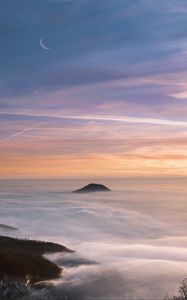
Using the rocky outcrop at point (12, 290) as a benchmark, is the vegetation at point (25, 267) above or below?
above

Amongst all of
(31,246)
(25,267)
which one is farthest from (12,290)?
(31,246)

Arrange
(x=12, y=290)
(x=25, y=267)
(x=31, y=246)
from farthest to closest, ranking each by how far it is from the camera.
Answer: (x=31, y=246)
(x=25, y=267)
(x=12, y=290)

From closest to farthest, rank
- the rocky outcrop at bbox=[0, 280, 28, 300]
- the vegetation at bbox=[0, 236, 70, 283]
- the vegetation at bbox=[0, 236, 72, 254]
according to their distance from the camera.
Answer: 1. the rocky outcrop at bbox=[0, 280, 28, 300]
2. the vegetation at bbox=[0, 236, 70, 283]
3. the vegetation at bbox=[0, 236, 72, 254]

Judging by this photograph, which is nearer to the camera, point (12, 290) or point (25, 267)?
point (12, 290)

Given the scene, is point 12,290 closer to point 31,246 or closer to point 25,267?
point 25,267

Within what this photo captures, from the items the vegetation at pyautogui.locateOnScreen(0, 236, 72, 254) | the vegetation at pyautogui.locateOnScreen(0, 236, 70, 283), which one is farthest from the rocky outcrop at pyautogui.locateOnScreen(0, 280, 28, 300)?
the vegetation at pyautogui.locateOnScreen(0, 236, 72, 254)

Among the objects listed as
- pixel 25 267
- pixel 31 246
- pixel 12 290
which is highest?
pixel 31 246

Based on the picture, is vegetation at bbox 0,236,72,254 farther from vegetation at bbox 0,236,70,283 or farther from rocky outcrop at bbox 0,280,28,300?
rocky outcrop at bbox 0,280,28,300

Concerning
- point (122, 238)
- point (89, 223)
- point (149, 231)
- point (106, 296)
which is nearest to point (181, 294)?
point (106, 296)

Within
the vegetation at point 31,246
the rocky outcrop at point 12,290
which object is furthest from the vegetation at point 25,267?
the vegetation at point 31,246

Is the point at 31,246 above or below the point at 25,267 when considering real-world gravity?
above

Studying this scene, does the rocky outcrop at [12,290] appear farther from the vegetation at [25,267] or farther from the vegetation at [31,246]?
the vegetation at [31,246]

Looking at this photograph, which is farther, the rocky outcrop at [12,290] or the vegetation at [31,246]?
the vegetation at [31,246]

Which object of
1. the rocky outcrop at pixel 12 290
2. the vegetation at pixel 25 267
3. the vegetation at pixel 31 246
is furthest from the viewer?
the vegetation at pixel 31 246
